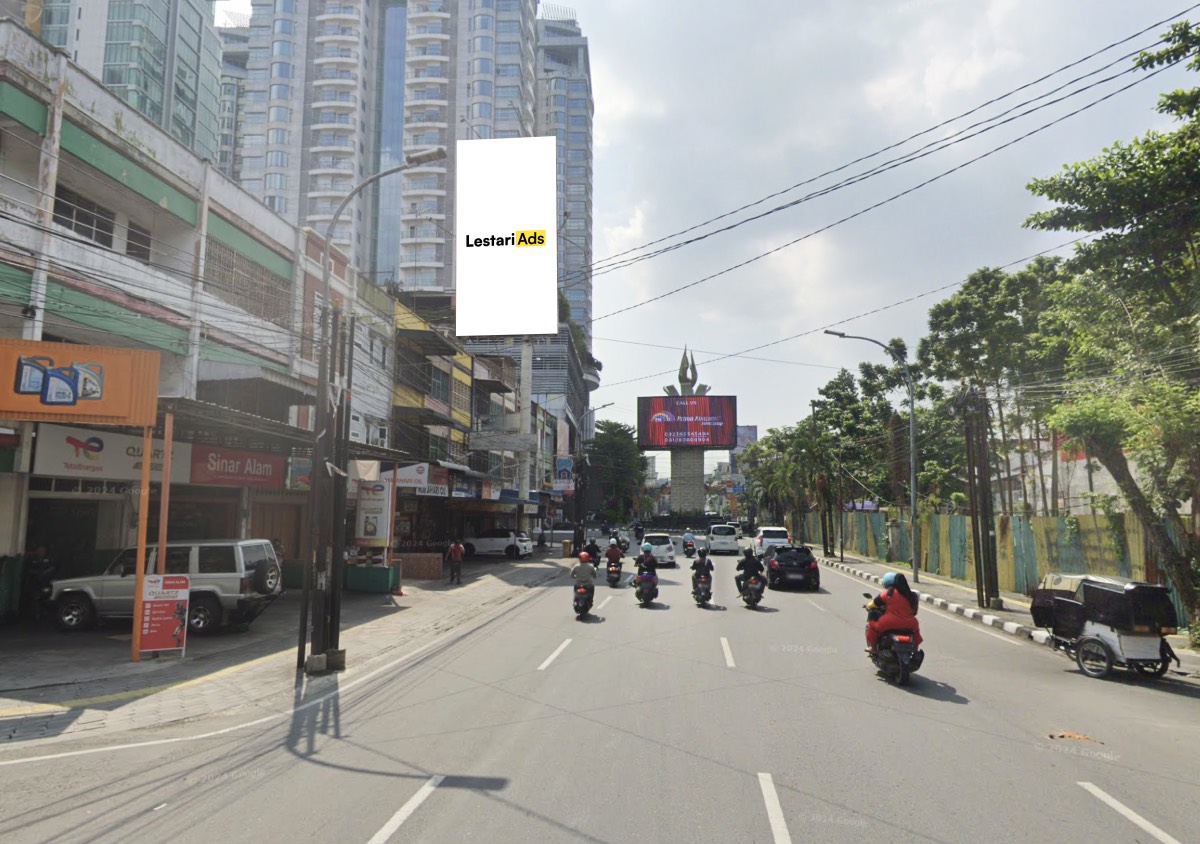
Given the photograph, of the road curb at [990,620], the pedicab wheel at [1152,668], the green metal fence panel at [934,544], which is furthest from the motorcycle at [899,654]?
the green metal fence panel at [934,544]

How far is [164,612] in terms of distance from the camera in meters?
12.4

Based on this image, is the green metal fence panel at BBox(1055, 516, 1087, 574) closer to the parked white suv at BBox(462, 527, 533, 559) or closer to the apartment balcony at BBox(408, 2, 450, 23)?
the parked white suv at BBox(462, 527, 533, 559)

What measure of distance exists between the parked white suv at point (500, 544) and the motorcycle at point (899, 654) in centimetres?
3034

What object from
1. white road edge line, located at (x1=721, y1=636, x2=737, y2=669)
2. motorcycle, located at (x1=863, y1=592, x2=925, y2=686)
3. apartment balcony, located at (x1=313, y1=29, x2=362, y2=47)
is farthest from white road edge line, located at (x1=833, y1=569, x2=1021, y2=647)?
apartment balcony, located at (x1=313, y1=29, x2=362, y2=47)

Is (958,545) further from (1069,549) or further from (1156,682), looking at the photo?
(1156,682)

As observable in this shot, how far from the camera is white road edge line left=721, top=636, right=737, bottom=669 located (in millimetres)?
11484

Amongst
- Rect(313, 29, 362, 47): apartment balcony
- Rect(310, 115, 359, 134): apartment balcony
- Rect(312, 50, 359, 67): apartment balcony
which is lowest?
Rect(310, 115, 359, 134): apartment balcony

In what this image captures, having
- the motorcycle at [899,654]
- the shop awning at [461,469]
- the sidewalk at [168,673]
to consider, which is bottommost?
the sidewalk at [168,673]

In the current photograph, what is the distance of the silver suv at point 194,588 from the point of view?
1473 cm

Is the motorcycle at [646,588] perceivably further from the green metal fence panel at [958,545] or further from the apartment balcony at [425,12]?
the apartment balcony at [425,12]

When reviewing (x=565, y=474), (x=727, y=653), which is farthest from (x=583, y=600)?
(x=565, y=474)

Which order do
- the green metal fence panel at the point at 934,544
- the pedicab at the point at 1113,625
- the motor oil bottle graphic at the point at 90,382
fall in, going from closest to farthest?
the pedicab at the point at 1113,625, the motor oil bottle graphic at the point at 90,382, the green metal fence panel at the point at 934,544

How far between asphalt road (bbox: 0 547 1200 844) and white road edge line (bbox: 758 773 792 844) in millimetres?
27

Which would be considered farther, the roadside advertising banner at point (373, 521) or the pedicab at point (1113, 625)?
the roadside advertising banner at point (373, 521)
